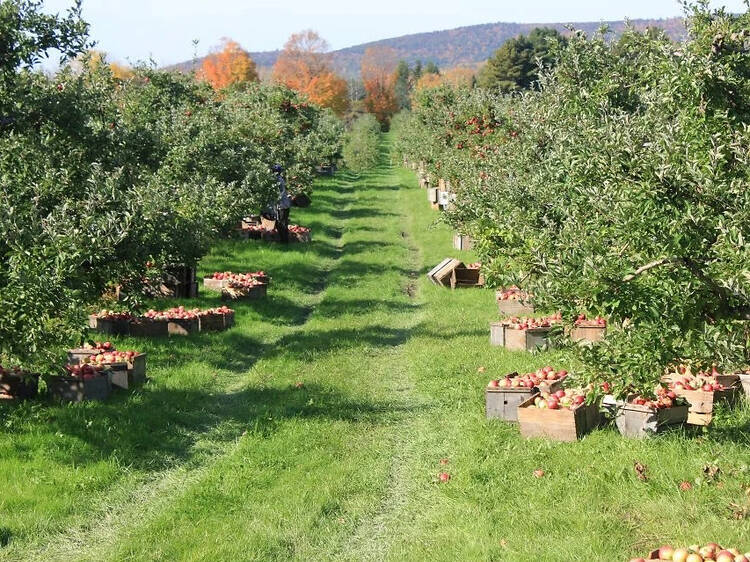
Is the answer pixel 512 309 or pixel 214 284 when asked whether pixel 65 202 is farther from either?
pixel 512 309

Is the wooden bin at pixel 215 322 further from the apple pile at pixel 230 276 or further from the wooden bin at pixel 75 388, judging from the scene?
the wooden bin at pixel 75 388

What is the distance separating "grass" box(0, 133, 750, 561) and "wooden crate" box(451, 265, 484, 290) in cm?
591

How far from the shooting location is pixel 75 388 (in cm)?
1355

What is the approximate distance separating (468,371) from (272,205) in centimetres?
1549

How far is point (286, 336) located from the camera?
766 inches

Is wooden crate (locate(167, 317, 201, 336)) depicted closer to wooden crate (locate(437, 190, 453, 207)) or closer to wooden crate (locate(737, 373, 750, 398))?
wooden crate (locate(737, 373, 750, 398))

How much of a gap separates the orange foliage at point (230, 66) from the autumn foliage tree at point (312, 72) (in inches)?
283

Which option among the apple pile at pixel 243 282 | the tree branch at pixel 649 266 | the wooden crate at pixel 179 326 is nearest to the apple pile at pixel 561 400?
the tree branch at pixel 649 266

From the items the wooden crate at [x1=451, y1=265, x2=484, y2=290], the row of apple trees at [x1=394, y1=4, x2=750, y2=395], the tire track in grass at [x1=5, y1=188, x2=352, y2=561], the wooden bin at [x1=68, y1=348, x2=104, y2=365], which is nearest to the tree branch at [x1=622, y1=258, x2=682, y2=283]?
the row of apple trees at [x1=394, y1=4, x2=750, y2=395]

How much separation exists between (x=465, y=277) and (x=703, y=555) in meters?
17.8

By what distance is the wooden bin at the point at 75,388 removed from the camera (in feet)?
44.4

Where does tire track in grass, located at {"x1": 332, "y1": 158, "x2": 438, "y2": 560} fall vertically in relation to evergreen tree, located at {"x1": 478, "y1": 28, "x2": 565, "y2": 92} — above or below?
below

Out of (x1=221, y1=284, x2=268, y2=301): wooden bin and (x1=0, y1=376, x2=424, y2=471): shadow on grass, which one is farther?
(x1=221, y1=284, x2=268, y2=301): wooden bin

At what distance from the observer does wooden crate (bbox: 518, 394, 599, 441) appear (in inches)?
463
